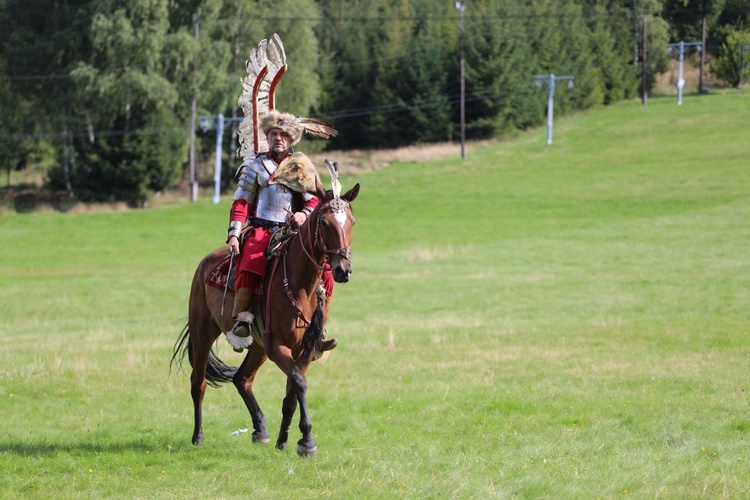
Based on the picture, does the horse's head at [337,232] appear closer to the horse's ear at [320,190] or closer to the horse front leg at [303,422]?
the horse's ear at [320,190]

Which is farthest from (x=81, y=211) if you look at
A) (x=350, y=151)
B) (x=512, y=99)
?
(x=512, y=99)

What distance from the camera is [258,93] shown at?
11.6m

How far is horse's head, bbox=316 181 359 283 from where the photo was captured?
348 inches

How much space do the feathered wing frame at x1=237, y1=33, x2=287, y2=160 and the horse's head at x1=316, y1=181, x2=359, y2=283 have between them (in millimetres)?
→ 2148

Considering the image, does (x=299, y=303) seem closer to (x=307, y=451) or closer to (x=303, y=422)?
(x=303, y=422)

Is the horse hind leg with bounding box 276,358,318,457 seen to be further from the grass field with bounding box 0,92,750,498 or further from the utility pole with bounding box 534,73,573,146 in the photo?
the utility pole with bounding box 534,73,573,146

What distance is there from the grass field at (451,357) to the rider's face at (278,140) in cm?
318

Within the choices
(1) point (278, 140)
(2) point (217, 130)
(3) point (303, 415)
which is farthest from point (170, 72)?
(3) point (303, 415)

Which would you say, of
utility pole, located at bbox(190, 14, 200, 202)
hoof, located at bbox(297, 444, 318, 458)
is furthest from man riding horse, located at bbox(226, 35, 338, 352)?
utility pole, located at bbox(190, 14, 200, 202)

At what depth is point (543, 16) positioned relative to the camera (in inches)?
3115

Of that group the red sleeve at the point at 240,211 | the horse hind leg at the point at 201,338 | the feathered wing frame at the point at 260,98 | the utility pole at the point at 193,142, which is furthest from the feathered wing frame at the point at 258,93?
the utility pole at the point at 193,142

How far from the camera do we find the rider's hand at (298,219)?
1013cm

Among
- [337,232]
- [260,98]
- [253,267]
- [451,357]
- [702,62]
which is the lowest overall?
[451,357]

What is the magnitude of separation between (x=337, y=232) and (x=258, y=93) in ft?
10.6
